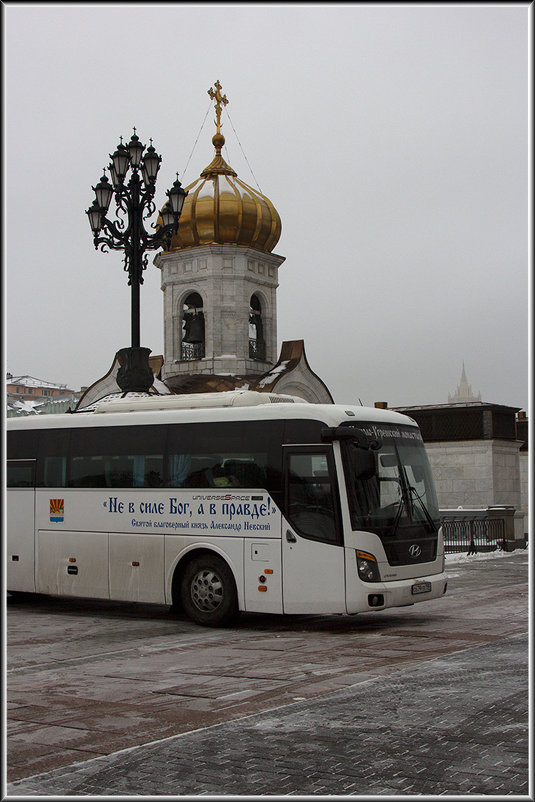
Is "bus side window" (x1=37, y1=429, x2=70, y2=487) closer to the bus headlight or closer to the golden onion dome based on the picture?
the bus headlight

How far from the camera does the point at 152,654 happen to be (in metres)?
10.5

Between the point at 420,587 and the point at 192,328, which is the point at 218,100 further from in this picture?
the point at 420,587

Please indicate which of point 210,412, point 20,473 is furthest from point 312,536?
point 20,473

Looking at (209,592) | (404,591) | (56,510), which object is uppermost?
(56,510)

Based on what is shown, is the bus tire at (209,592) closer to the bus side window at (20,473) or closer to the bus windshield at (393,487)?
the bus windshield at (393,487)

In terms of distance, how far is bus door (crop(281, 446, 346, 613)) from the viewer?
39.5ft

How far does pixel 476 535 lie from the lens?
2920 cm

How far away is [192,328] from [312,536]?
1215 inches

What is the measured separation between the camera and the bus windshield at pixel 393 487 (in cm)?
1216

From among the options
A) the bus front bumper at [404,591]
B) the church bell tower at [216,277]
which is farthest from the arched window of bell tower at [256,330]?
the bus front bumper at [404,591]

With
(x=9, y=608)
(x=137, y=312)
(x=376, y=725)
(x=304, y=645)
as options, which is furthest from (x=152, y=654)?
(x=137, y=312)

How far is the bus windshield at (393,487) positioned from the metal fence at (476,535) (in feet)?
47.1

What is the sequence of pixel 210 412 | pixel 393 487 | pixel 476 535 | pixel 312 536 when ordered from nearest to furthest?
pixel 312 536, pixel 393 487, pixel 210 412, pixel 476 535

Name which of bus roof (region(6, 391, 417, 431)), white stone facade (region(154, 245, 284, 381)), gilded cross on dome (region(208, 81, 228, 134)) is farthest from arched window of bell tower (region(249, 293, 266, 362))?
bus roof (region(6, 391, 417, 431))
